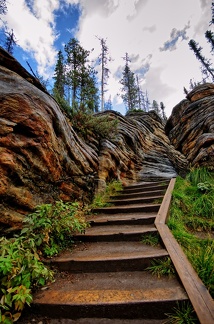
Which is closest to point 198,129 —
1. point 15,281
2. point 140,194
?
point 140,194

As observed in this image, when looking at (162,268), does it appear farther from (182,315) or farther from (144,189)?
(144,189)

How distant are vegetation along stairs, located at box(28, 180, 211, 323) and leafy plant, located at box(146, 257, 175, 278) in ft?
0.17

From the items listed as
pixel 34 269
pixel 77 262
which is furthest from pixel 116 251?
pixel 34 269

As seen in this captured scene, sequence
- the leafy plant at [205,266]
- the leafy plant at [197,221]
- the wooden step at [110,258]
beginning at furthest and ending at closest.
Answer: the wooden step at [110,258], the leafy plant at [197,221], the leafy plant at [205,266]

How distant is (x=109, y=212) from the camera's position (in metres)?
4.91

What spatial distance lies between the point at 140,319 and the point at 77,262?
1.18m

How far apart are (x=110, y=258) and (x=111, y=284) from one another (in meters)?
0.39

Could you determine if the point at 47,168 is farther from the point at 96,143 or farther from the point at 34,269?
the point at 96,143

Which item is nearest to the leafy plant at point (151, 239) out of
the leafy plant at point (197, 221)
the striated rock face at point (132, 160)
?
the leafy plant at point (197, 221)

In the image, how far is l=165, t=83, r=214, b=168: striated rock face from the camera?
24.0ft

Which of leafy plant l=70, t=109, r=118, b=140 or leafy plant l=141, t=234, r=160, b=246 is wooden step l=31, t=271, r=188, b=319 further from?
leafy plant l=70, t=109, r=118, b=140

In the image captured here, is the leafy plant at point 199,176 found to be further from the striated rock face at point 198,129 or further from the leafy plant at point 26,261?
the leafy plant at point 26,261

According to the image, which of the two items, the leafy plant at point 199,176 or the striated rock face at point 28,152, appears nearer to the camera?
the striated rock face at point 28,152

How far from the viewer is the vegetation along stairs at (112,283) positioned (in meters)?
1.95
